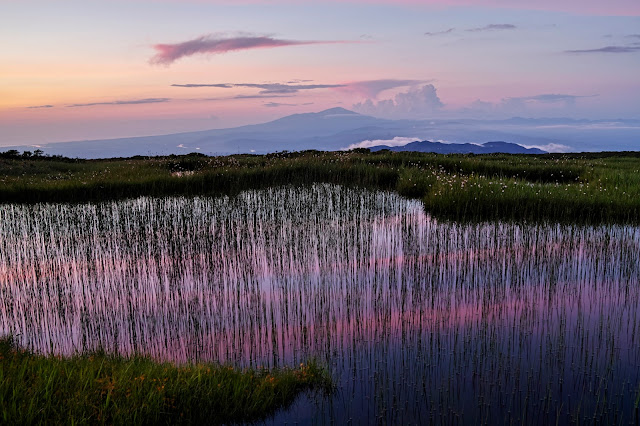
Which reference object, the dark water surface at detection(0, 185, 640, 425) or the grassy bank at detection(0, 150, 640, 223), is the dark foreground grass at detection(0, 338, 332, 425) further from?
the grassy bank at detection(0, 150, 640, 223)

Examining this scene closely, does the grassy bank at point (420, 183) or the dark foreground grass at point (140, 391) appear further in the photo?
the grassy bank at point (420, 183)

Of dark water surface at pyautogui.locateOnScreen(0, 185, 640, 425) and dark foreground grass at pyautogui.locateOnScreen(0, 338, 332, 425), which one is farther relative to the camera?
dark water surface at pyautogui.locateOnScreen(0, 185, 640, 425)

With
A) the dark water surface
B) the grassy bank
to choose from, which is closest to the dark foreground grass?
the dark water surface

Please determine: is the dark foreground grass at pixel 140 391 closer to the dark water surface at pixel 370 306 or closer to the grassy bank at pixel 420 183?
the dark water surface at pixel 370 306

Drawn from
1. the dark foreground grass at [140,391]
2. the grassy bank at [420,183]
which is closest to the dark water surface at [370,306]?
the dark foreground grass at [140,391]

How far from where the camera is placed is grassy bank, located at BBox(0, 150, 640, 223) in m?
16.8

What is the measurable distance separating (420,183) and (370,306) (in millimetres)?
13394

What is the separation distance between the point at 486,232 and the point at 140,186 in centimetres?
1636

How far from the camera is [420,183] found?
21688 millimetres

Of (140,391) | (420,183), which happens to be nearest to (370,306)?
(140,391)

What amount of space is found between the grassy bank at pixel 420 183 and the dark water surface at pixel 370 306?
2067mm

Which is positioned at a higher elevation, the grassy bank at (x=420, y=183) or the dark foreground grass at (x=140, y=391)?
the grassy bank at (x=420, y=183)

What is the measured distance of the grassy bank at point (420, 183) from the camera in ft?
55.2

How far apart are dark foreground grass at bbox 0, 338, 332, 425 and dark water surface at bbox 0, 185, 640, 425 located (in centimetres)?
38
